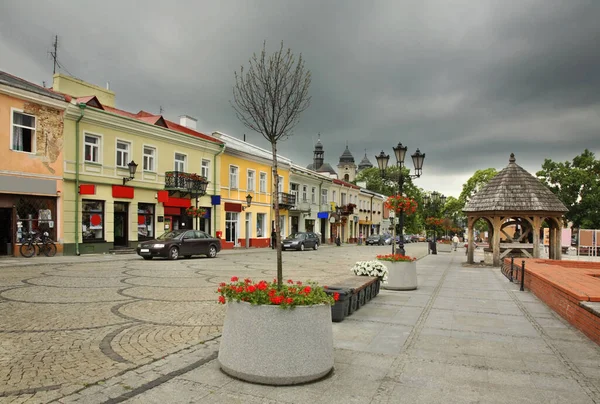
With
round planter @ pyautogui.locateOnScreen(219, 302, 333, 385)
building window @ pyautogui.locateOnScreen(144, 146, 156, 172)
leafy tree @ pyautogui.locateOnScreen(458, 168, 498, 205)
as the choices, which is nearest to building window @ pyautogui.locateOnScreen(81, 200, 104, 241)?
building window @ pyautogui.locateOnScreen(144, 146, 156, 172)

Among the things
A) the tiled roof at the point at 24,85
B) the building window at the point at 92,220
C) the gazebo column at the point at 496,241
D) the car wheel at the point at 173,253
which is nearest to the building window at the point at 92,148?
the building window at the point at 92,220

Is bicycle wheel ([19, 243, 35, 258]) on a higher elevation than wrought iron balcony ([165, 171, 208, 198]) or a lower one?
lower

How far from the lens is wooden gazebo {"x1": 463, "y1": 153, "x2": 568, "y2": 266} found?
2078cm

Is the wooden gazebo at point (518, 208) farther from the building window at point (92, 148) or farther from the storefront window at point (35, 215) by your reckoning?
the storefront window at point (35, 215)

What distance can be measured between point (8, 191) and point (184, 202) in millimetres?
10930

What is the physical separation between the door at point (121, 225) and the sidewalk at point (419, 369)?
20.1m

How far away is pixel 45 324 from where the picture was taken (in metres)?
6.99

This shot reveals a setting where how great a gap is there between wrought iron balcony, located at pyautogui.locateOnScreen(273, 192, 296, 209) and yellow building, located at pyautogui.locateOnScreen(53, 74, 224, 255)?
32.9 ft

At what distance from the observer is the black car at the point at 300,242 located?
34656mm

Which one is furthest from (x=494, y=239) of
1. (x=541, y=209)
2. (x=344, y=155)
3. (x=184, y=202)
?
(x=344, y=155)

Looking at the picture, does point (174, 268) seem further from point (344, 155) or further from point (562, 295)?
point (344, 155)

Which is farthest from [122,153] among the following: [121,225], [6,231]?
[6,231]

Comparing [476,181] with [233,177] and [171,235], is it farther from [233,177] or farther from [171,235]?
[171,235]

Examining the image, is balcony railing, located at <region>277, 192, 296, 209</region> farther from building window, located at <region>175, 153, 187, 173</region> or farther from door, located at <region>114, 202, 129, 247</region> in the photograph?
door, located at <region>114, 202, 129, 247</region>
